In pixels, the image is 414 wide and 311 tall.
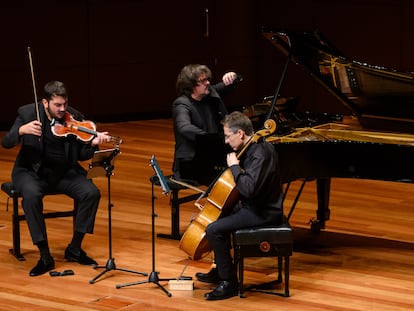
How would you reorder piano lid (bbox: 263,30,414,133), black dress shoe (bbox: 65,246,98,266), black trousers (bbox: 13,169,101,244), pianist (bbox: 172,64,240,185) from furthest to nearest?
1. pianist (bbox: 172,64,240,185)
2. piano lid (bbox: 263,30,414,133)
3. black dress shoe (bbox: 65,246,98,266)
4. black trousers (bbox: 13,169,101,244)

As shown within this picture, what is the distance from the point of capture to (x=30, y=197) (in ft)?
21.7

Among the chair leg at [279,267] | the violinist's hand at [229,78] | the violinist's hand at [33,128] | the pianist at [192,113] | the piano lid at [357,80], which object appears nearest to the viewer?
the chair leg at [279,267]

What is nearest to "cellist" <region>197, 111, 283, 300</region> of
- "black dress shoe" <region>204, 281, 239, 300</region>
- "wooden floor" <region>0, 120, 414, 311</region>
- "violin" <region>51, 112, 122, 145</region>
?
"black dress shoe" <region>204, 281, 239, 300</region>

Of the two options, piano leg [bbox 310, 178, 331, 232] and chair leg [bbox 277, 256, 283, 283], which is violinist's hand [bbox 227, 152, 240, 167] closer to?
chair leg [bbox 277, 256, 283, 283]

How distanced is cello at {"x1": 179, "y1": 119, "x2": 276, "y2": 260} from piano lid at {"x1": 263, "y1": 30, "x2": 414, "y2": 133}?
3.30 ft

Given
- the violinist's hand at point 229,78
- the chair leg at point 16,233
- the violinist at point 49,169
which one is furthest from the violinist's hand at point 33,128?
the violinist's hand at point 229,78

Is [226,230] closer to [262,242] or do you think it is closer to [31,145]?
[262,242]

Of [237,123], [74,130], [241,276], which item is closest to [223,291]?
[241,276]

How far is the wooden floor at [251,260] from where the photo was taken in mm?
6027

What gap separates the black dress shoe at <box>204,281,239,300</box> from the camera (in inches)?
239

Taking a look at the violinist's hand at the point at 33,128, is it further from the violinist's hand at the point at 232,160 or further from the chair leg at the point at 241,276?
the chair leg at the point at 241,276

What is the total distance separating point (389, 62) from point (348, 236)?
4.86 metres

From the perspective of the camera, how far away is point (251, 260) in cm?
689

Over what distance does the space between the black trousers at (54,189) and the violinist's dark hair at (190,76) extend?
0.98m
